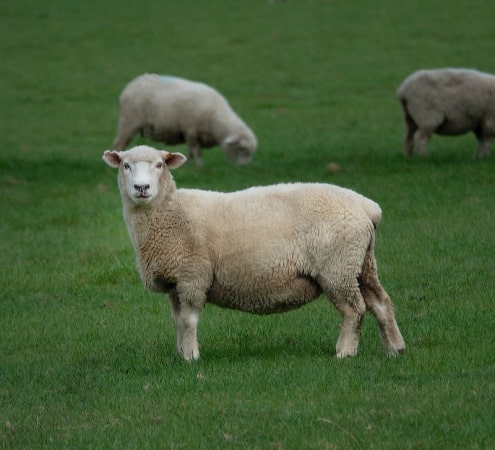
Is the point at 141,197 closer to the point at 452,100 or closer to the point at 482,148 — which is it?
the point at 452,100

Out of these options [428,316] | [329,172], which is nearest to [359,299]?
[428,316]

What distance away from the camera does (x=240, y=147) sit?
19.6 metres

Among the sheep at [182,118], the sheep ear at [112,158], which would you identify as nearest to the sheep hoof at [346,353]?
the sheep ear at [112,158]

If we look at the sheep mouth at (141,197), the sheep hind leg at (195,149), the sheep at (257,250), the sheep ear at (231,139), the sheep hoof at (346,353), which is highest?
the sheep mouth at (141,197)

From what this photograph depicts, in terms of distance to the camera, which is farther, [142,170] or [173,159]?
[173,159]

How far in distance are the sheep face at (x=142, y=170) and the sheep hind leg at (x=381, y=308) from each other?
157cm

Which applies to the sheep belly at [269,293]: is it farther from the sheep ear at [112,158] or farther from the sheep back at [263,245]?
the sheep ear at [112,158]

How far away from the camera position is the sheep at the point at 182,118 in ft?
63.5

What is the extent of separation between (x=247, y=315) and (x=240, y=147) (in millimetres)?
9560

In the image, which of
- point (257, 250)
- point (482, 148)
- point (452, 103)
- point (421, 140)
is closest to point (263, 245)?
point (257, 250)

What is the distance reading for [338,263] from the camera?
8.14 m

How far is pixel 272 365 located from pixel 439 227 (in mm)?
5641

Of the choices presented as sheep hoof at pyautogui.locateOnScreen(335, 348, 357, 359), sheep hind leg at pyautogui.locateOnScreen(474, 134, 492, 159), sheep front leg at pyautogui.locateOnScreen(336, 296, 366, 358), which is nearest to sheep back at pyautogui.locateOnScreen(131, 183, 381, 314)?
sheep front leg at pyautogui.locateOnScreen(336, 296, 366, 358)

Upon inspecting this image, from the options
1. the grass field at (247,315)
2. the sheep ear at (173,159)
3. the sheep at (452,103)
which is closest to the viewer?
the grass field at (247,315)
